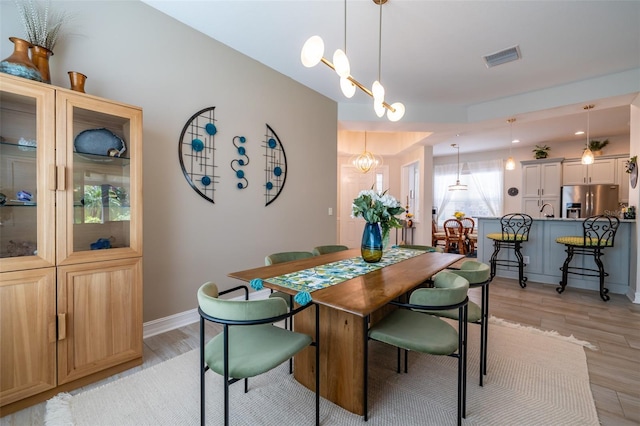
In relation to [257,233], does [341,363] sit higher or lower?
lower

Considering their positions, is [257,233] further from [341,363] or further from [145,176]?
[341,363]

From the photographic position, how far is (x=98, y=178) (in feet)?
6.22

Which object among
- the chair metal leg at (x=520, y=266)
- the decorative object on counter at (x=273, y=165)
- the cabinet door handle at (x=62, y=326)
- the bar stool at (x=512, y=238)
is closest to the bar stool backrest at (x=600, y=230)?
the bar stool at (x=512, y=238)

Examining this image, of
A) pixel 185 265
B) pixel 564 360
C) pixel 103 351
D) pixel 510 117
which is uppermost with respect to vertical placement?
pixel 510 117

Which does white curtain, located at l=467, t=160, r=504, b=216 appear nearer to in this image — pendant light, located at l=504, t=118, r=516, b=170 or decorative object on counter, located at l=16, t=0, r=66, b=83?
pendant light, located at l=504, t=118, r=516, b=170

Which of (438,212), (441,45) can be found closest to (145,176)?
(441,45)

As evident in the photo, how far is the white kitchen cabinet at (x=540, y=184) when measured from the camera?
6422 millimetres

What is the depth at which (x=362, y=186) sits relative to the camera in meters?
6.89

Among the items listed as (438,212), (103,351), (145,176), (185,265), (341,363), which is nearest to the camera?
(341,363)

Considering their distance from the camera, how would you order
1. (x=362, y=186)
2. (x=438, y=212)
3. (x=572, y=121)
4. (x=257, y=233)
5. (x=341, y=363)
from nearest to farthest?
(x=341, y=363)
(x=257, y=233)
(x=572, y=121)
(x=362, y=186)
(x=438, y=212)

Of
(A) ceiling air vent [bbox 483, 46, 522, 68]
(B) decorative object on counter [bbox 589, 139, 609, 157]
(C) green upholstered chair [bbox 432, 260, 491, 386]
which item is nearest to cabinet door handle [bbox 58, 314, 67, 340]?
(C) green upholstered chair [bbox 432, 260, 491, 386]

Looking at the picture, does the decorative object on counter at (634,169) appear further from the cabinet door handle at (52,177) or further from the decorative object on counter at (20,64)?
the decorative object on counter at (20,64)

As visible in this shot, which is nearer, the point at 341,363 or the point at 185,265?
the point at 341,363

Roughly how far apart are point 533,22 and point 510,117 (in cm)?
197
